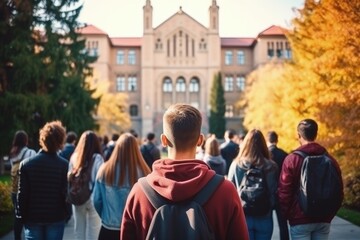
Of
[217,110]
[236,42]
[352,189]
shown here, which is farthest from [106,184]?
[236,42]

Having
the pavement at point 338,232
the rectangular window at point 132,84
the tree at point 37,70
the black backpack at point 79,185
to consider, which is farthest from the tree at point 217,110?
the black backpack at point 79,185

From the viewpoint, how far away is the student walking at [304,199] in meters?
4.39

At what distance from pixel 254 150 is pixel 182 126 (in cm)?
307

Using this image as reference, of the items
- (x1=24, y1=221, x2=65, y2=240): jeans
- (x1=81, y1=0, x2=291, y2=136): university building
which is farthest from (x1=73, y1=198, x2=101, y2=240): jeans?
(x1=81, y1=0, x2=291, y2=136): university building

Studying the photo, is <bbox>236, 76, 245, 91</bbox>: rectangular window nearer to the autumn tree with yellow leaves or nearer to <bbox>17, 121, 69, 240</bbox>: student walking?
the autumn tree with yellow leaves

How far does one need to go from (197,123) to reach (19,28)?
19348 millimetres

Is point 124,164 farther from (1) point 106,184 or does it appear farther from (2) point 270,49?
(2) point 270,49

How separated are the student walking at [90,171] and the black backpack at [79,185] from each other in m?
0.03

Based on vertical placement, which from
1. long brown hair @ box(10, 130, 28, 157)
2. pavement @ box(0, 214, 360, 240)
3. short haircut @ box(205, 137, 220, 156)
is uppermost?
long brown hair @ box(10, 130, 28, 157)

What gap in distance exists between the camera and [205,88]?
58.8 meters

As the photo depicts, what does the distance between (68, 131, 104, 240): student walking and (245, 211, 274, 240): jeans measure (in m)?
2.05

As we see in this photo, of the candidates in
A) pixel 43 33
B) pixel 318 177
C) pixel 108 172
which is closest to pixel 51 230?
pixel 108 172

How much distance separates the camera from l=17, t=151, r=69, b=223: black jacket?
15.0 feet

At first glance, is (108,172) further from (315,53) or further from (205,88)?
(205,88)
